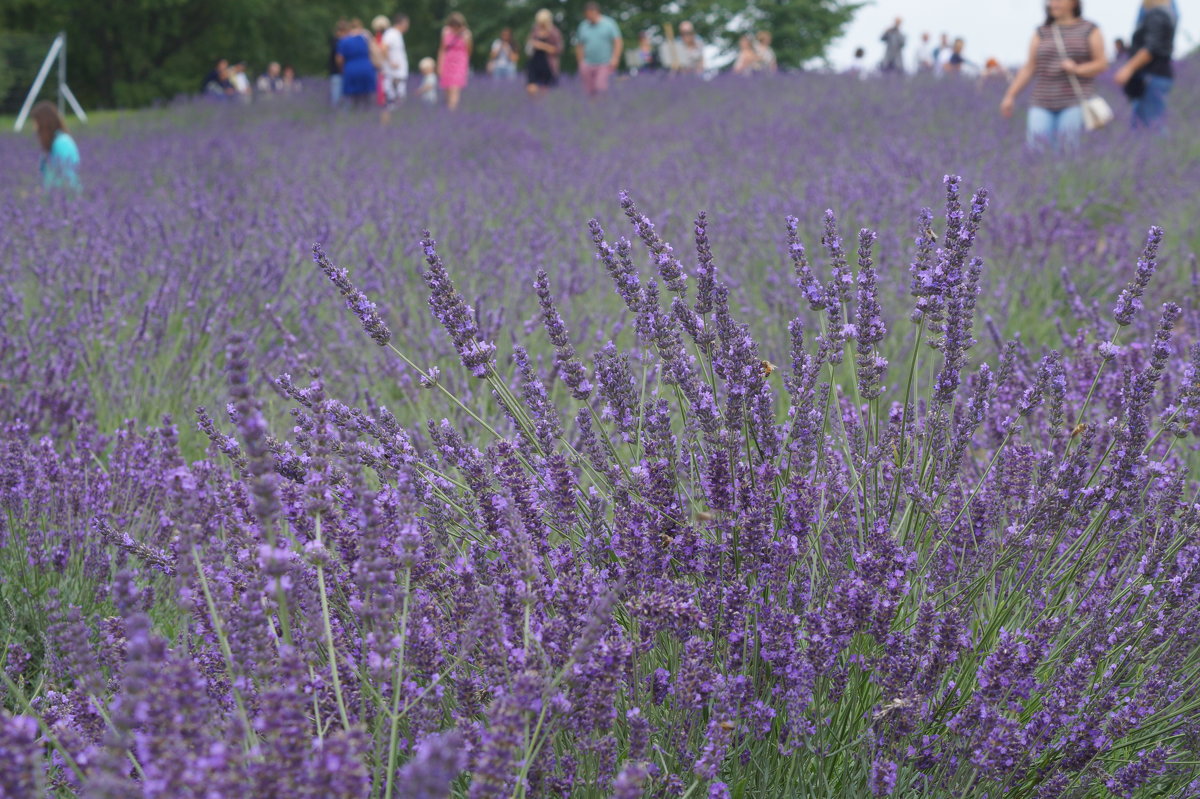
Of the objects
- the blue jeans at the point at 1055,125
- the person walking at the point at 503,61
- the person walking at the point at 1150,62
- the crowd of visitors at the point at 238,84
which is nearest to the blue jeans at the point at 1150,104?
the person walking at the point at 1150,62

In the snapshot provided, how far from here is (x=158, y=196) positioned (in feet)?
24.1

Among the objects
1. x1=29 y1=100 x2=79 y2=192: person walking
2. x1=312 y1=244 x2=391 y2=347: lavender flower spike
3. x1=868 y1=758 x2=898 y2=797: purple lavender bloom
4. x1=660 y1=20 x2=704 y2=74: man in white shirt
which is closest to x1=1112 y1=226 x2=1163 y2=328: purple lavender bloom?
x1=868 y1=758 x2=898 y2=797: purple lavender bloom

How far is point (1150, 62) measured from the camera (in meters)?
8.59

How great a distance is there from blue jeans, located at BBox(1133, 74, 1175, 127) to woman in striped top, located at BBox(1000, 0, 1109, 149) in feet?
5.04

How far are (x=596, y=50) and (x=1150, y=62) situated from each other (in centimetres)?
828

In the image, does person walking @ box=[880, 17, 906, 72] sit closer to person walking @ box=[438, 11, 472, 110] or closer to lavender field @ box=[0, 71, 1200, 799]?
person walking @ box=[438, 11, 472, 110]

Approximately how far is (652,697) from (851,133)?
30.0 feet

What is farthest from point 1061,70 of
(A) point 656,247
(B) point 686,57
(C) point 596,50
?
(B) point 686,57

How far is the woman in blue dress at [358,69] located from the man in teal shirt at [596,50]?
3071mm

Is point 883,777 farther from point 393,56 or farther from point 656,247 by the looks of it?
point 393,56

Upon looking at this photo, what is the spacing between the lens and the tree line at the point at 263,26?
1084 inches

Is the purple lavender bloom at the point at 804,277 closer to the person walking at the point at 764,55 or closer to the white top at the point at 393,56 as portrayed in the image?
the white top at the point at 393,56

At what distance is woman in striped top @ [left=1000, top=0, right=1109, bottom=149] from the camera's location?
7.33 metres

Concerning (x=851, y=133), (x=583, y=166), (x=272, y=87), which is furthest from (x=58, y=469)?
(x=272, y=87)
